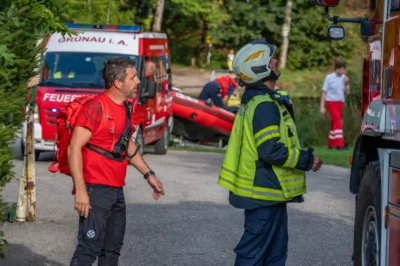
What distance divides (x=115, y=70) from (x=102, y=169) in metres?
0.69

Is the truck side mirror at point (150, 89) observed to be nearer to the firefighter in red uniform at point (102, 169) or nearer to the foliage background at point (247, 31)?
the foliage background at point (247, 31)

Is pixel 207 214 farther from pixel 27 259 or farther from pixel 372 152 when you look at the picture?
pixel 372 152

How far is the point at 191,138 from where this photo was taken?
2591 centimetres

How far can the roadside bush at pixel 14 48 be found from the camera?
7656 mm

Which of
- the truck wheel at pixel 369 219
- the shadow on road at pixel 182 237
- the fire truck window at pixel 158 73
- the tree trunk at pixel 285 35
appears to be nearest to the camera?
the truck wheel at pixel 369 219

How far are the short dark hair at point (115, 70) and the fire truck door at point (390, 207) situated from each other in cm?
188

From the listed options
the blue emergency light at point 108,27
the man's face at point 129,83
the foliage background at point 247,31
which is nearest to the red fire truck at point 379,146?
the man's face at point 129,83

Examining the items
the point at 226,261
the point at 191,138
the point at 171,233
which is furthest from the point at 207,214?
the point at 191,138

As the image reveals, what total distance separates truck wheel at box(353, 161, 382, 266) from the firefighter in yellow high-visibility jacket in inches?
14.9

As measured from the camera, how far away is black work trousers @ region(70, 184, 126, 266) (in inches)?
297

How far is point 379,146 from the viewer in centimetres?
775

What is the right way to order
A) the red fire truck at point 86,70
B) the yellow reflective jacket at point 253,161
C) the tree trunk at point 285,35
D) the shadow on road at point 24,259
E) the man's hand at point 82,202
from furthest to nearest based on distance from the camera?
the tree trunk at point 285,35 < the red fire truck at point 86,70 < the shadow on road at point 24,259 < the yellow reflective jacket at point 253,161 < the man's hand at point 82,202

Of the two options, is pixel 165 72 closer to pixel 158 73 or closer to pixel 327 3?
pixel 158 73

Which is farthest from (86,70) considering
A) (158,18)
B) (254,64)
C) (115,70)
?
(158,18)
